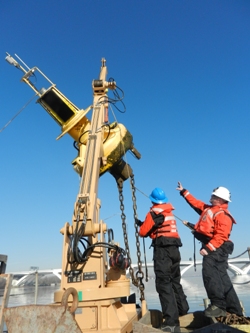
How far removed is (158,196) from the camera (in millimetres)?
4598

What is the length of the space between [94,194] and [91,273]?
115 cm

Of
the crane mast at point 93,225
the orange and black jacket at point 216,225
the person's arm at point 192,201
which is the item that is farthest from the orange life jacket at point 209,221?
the crane mast at point 93,225

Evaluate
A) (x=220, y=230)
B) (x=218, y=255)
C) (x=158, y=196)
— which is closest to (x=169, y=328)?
(x=218, y=255)

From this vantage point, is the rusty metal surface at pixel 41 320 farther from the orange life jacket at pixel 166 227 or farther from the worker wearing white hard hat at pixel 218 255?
the orange life jacket at pixel 166 227

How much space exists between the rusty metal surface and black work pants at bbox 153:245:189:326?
91.7 inches

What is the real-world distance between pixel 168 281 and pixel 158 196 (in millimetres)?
1275

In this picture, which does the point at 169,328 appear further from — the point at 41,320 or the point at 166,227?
the point at 41,320

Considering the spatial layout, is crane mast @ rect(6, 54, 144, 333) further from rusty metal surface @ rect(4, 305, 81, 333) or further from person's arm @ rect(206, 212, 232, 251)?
person's arm @ rect(206, 212, 232, 251)

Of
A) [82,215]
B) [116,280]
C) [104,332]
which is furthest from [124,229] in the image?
[104,332]

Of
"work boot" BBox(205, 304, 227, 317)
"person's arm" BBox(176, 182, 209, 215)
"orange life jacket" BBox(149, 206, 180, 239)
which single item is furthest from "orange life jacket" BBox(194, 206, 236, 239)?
"work boot" BBox(205, 304, 227, 317)

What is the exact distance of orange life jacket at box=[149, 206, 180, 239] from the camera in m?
4.30

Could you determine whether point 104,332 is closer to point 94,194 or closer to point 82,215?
point 82,215

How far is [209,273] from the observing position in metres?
3.89

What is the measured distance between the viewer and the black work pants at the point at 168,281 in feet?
12.4
